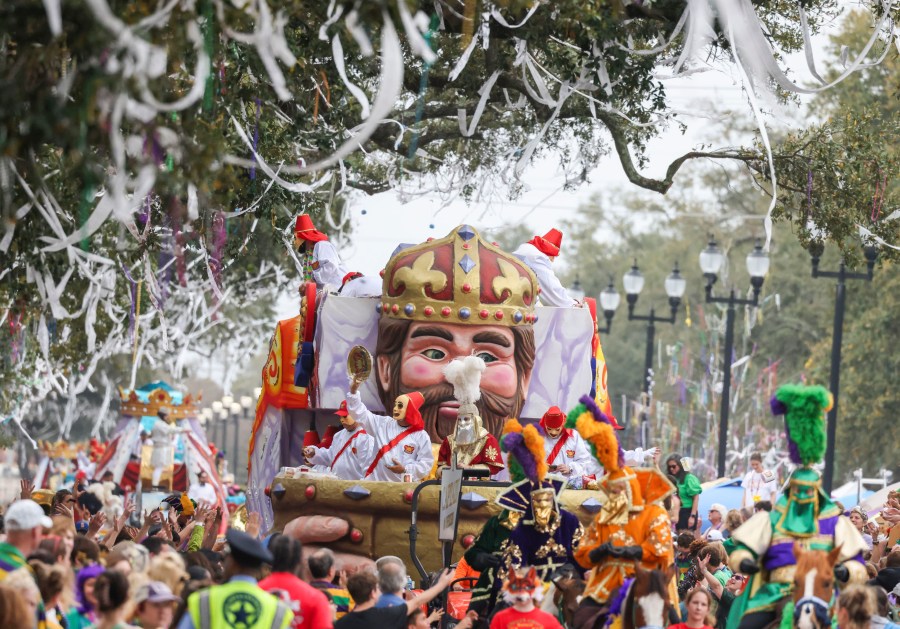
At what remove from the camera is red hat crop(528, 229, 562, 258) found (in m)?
20.2

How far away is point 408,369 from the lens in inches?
709

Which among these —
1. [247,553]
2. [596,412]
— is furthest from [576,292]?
[247,553]

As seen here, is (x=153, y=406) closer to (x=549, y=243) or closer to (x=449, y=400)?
(x=549, y=243)

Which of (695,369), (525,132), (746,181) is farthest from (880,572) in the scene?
(746,181)

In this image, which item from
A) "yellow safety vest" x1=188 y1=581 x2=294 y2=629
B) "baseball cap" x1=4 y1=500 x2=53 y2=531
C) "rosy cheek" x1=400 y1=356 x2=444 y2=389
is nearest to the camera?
"yellow safety vest" x1=188 y1=581 x2=294 y2=629

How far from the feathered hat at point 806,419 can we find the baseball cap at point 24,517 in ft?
14.2

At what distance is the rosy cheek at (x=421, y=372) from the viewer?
17.9 m

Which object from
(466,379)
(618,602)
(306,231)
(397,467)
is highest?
(306,231)

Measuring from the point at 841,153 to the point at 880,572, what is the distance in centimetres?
633

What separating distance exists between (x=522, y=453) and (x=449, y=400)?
6276 mm

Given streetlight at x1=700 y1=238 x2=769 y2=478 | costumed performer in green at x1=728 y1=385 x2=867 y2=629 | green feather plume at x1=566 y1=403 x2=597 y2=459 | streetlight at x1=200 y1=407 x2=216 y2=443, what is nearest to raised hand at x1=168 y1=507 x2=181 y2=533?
green feather plume at x1=566 y1=403 x2=597 y2=459

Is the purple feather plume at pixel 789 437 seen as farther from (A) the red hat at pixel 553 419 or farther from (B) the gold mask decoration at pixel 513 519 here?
(A) the red hat at pixel 553 419

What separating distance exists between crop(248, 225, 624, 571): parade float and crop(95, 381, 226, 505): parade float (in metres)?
11.5

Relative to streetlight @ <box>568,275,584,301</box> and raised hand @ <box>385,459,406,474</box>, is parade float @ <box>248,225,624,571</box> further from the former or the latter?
streetlight @ <box>568,275,584,301</box>
